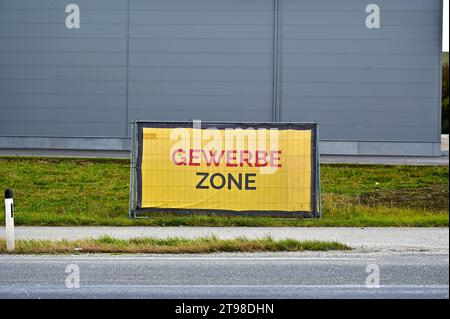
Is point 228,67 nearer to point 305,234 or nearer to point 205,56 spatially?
point 205,56

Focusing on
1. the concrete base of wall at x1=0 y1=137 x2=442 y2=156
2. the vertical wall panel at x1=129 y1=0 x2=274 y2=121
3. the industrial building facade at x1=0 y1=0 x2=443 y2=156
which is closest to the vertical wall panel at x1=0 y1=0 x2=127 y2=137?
the industrial building facade at x1=0 y1=0 x2=443 y2=156

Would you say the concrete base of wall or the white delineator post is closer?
the white delineator post

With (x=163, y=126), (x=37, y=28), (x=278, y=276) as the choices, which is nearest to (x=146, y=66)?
(x=37, y=28)

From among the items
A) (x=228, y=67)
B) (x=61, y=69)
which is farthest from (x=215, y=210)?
(x=61, y=69)

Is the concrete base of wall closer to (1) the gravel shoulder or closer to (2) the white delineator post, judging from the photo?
(1) the gravel shoulder

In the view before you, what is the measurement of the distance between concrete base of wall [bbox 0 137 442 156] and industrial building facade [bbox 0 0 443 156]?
0.05 m

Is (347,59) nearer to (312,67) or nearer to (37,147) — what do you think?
(312,67)

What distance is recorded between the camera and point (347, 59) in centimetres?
3378

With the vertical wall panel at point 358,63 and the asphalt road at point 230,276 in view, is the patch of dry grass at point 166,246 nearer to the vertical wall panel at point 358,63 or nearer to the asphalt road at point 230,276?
the asphalt road at point 230,276

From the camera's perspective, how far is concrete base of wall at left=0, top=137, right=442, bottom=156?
34250 millimetres

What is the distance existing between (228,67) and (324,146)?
5.30 metres

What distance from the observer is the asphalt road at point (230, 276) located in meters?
8.36

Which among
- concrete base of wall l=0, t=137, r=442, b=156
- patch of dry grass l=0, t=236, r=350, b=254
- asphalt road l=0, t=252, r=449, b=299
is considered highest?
concrete base of wall l=0, t=137, r=442, b=156

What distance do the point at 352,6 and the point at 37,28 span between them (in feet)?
44.0
